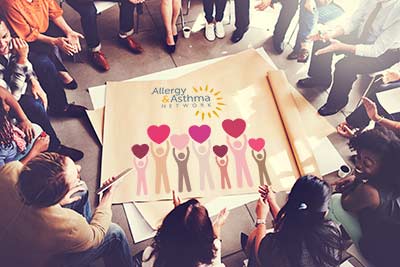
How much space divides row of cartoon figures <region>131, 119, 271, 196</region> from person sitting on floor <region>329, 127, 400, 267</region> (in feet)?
2.25

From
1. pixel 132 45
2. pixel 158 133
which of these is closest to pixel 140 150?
pixel 158 133

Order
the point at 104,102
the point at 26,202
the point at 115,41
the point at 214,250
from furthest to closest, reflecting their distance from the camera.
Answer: the point at 115,41
the point at 104,102
the point at 214,250
the point at 26,202

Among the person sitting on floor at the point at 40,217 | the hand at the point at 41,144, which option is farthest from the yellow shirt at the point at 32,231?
the hand at the point at 41,144

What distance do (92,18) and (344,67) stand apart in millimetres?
1764

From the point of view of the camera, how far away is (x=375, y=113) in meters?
2.46

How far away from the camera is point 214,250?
6.06 ft

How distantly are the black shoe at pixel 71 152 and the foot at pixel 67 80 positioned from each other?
56 centimetres

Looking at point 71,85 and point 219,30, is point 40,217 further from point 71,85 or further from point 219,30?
point 219,30

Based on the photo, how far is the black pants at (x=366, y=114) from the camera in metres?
2.51

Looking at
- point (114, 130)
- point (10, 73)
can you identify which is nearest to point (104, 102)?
point (114, 130)

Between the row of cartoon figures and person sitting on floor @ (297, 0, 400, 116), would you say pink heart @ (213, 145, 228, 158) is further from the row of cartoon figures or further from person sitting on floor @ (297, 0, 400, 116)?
person sitting on floor @ (297, 0, 400, 116)

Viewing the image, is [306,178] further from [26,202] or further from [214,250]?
[26,202]

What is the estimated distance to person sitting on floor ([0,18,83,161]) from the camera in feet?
7.71

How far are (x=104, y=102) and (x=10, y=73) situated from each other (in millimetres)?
740
